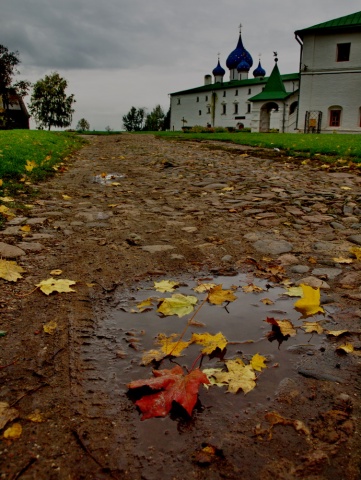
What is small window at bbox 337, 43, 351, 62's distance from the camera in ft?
82.7

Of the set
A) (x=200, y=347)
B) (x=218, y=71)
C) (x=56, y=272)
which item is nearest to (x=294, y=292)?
(x=200, y=347)

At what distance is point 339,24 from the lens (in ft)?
81.5

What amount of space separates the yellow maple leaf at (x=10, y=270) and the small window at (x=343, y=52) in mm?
28857

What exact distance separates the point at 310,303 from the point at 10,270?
1.72 m

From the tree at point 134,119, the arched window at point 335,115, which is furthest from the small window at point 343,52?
the tree at point 134,119

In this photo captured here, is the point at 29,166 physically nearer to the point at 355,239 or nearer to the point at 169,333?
the point at 355,239

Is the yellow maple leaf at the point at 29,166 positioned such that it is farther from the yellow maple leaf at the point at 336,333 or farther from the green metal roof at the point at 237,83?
the green metal roof at the point at 237,83

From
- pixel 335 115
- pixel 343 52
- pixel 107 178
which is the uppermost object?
pixel 343 52

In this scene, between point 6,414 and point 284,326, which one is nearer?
point 6,414

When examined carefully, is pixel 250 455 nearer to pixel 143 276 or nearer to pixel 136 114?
pixel 143 276

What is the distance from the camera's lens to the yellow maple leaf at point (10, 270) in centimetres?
213

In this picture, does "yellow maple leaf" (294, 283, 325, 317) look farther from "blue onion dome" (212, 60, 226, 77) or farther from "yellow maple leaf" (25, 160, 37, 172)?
"blue onion dome" (212, 60, 226, 77)

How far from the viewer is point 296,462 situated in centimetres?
102

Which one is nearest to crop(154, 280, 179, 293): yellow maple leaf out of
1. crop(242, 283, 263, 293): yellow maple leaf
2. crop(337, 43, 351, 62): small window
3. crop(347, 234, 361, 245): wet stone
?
crop(242, 283, 263, 293): yellow maple leaf
